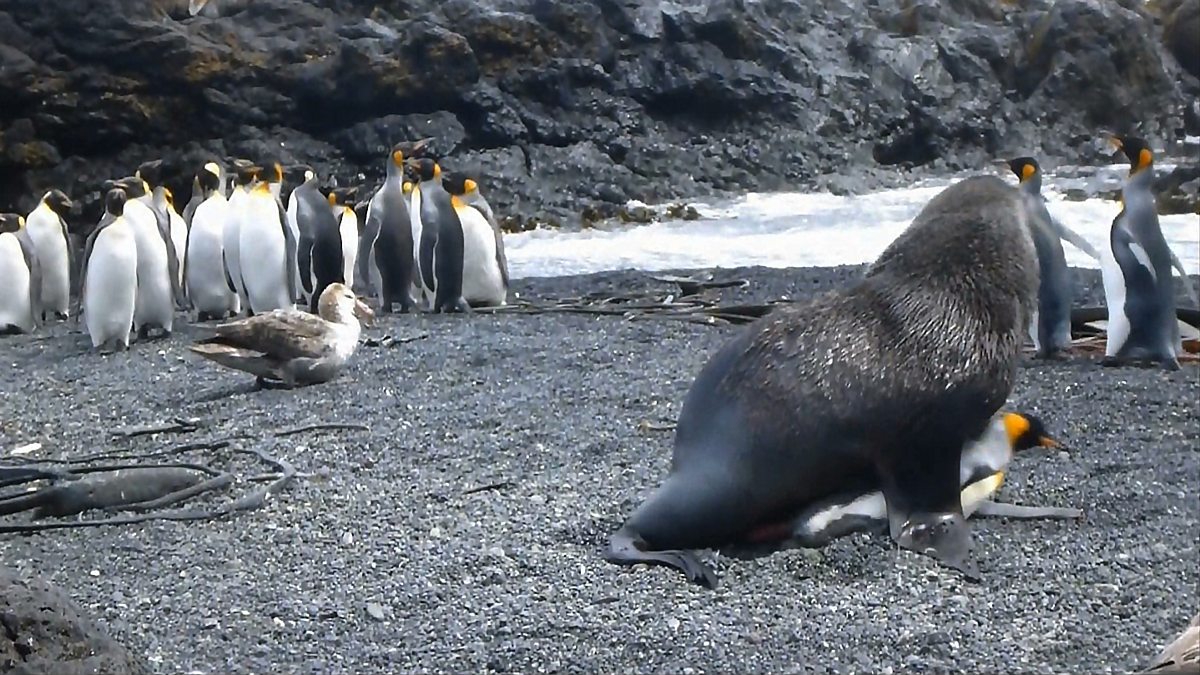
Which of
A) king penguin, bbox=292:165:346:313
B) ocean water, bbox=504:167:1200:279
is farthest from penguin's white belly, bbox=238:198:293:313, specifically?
ocean water, bbox=504:167:1200:279

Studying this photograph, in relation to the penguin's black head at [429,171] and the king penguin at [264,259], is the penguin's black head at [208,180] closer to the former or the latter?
the king penguin at [264,259]

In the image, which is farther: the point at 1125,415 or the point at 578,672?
the point at 1125,415

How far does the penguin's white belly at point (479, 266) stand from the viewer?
4863 mm

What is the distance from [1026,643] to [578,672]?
1.63 ft

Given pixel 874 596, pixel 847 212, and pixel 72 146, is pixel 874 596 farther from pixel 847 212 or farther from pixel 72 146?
pixel 72 146

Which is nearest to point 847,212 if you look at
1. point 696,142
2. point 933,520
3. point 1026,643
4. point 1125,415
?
point 1125,415

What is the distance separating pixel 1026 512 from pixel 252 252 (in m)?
3.37

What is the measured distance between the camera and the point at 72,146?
21.3 feet

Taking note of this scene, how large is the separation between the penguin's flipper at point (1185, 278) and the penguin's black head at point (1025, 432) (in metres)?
1.36

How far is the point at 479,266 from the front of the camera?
494 cm

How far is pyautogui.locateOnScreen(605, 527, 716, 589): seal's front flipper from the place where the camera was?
1651 millimetres

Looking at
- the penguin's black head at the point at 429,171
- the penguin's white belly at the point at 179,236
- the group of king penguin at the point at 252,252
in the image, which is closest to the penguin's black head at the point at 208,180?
the group of king penguin at the point at 252,252

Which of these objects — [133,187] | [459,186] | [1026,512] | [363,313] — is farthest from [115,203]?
[1026,512]

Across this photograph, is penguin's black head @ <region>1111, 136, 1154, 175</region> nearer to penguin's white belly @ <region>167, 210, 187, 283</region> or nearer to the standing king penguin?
the standing king penguin
